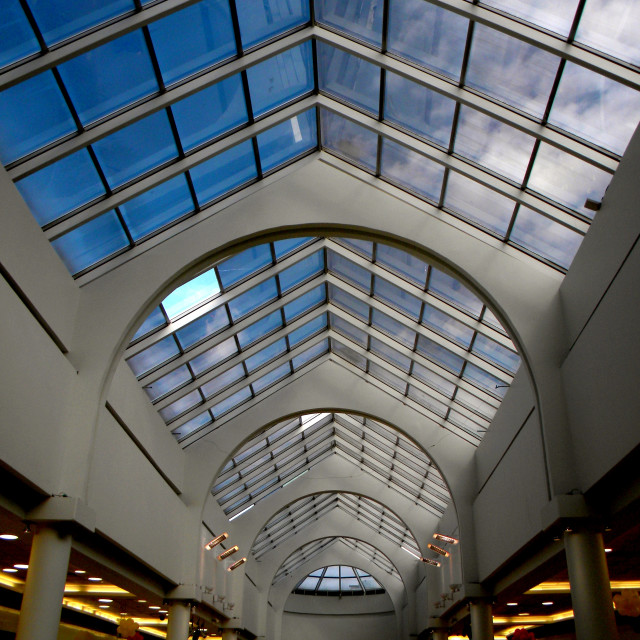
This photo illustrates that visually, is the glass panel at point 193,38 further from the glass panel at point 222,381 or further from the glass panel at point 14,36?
the glass panel at point 222,381

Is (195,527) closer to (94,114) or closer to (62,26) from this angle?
(94,114)

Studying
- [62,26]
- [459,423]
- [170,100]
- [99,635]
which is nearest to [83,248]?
[170,100]

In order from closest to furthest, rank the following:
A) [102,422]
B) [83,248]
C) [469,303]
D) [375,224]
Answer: [83,248], [102,422], [375,224], [469,303]

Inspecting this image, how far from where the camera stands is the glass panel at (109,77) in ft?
38.2

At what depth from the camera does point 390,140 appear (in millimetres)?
16406

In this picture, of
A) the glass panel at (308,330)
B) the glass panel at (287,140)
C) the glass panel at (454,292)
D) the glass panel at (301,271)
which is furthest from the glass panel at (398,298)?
the glass panel at (287,140)

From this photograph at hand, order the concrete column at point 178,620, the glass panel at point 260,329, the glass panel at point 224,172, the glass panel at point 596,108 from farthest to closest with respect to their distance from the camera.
A: the concrete column at point 178,620 < the glass panel at point 260,329 < the glass panel at point 224,172 < the glass panel at point 596,108

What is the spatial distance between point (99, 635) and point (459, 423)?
2012 centimetres

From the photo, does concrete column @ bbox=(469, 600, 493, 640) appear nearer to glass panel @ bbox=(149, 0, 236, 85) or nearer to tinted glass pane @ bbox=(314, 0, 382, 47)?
tinted glass pane @ bbox=(314, 0, 382, 47)

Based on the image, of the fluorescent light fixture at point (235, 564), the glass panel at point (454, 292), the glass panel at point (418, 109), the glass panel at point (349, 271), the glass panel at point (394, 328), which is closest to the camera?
the glass panel at point (418, 109)

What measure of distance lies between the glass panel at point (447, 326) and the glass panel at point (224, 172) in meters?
7.22

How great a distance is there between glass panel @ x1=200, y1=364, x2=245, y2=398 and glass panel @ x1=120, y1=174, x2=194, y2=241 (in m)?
7.97

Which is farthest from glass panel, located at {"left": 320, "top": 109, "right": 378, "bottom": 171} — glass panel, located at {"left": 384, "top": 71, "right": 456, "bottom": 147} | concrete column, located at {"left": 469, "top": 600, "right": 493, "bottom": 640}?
concrete column, located at {"left": 469, "top": 600, "right": 493, "bottom": 640}

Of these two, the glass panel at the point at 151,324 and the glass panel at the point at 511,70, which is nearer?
the glass panel at the point at 511,70
